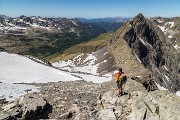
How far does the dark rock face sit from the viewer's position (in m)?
135

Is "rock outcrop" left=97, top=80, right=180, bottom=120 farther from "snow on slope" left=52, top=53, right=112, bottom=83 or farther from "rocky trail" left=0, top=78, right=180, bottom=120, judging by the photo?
"snow on slope" left=52, top=53, right=112, bottom=83

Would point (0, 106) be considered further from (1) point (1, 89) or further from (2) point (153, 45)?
(2) point (153, 45)

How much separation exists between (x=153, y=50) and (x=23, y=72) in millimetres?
99844

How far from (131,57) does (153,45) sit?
5556 centimetres

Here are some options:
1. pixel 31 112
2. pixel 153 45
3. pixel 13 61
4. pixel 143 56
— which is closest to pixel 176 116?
pixel 31 112

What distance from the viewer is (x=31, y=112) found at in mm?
25531

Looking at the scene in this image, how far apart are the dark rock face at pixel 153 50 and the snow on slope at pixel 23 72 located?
7772 centimetres

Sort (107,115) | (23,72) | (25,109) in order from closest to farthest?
(107,115) < (25,109) < (23,72)

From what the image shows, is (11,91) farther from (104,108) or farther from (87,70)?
(87,70)

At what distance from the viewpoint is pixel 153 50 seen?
472ft

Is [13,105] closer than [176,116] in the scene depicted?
No

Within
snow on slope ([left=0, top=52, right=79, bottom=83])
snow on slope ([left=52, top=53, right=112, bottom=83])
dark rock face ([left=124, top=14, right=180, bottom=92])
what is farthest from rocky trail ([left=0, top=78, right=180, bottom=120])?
dark rock face ([left=124, top=14, right=180, bottom=92])

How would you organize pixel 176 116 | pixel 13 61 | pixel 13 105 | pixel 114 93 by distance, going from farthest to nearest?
pixel 13 61 < pixel 114 93 < pixel 13 105 < pixel 176 116

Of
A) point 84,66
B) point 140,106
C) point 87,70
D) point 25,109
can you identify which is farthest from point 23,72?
point 84,66
